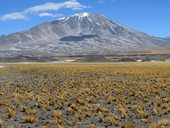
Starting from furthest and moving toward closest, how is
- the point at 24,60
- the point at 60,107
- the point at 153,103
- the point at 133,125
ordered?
the point at 24,60 → the point at 153,103 → the point at 60,107 → the point at 133,125

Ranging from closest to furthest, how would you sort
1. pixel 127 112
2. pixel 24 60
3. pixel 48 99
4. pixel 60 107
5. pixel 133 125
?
pixel 133 125 < pixel 127 112 < pixel 60 107 < pixel 48 99 < pixel 24 60

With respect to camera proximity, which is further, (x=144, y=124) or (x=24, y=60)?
(x=24, y=60)

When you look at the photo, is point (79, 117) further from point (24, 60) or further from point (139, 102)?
point (24, 60)

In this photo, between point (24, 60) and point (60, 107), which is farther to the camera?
point (24, 60)

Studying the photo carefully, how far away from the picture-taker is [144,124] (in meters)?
12.7

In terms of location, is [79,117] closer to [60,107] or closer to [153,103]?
[60,107]

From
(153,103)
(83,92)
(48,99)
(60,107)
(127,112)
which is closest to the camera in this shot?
(127,112)

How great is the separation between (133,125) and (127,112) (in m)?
2.83

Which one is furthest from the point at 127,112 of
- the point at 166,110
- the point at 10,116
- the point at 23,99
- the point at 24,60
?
the point at 24,60

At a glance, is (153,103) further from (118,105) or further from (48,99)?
(48,99)

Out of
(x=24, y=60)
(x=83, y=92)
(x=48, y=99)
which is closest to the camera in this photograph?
(x=48, y=99)

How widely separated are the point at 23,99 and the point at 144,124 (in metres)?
8.59

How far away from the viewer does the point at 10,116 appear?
47.0 ft

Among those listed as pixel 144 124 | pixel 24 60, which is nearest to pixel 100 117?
pixel 144 124
